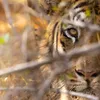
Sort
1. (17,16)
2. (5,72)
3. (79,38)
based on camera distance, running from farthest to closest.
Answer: (17,16) < (79,38) < (5,72)

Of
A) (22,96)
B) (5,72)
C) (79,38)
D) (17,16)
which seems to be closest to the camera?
(5,72)

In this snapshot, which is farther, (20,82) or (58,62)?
(20,82)

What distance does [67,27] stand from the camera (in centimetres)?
322

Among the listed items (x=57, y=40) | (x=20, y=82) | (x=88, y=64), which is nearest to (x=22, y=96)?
(x=20, y=82)

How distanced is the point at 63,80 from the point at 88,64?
213 millimetres

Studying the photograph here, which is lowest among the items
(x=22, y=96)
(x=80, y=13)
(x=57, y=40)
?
(x=22, y=96)

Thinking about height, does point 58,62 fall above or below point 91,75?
above

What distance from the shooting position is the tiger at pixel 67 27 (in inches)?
116

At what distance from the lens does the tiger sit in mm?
2951

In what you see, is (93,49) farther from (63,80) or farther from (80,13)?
(80,13)

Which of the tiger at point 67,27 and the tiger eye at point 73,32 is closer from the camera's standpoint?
the tiger at point 67,27

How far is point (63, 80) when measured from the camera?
2.83 meters

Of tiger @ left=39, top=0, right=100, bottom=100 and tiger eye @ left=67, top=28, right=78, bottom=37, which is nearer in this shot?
tiger @ left=39, top=0, right=100, bottom=100

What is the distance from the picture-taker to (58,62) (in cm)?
154
